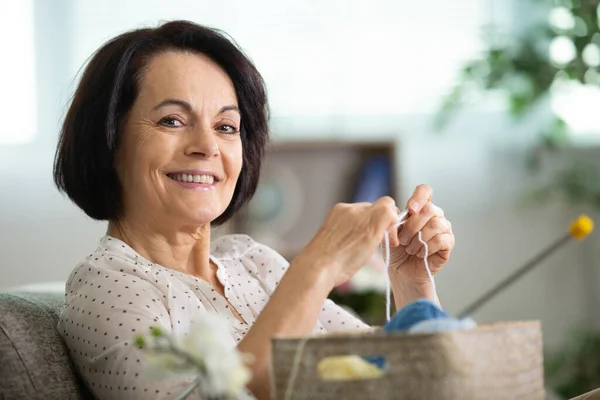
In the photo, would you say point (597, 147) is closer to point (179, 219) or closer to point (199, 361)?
point (179, 219)

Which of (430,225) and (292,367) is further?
(430,225)

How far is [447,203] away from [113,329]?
3.17m

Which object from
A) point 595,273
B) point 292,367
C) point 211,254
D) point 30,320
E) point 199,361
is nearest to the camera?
point 199,361

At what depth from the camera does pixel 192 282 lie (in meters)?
1.46

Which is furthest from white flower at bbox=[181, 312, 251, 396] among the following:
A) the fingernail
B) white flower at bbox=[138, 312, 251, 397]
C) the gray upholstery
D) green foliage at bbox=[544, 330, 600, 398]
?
green foliage at bbox=[544, 330, 600, 398]

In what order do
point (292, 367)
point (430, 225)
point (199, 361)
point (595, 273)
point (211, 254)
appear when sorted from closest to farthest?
point (199, 361), point (292, 367), point (430, 225), point (211, 254), point (595, 273)

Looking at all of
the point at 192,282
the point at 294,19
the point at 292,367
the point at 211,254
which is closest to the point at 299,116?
the point at 294,19

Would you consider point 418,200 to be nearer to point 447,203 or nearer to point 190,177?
point 190,177

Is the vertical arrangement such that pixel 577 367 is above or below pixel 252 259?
below

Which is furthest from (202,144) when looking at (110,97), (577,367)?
(577,367)

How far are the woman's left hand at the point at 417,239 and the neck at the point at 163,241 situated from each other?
35 cm

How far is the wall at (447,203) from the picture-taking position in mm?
4121

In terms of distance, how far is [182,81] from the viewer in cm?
147

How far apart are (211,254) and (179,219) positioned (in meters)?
0.28
